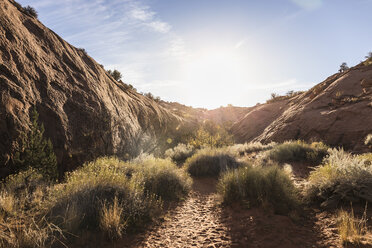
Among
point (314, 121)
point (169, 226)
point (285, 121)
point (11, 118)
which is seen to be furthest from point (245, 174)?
point (285, 121)

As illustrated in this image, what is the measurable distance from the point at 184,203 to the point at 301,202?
11.6ft

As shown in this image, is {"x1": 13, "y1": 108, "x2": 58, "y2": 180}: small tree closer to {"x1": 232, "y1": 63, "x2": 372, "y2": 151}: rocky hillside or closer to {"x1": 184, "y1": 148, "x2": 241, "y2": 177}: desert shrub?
{"x1": 184, "y1": 148, "x2": 241, "y2": 177}: desert shrub

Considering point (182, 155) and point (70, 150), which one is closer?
point (70, 150)

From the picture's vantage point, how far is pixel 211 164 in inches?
438

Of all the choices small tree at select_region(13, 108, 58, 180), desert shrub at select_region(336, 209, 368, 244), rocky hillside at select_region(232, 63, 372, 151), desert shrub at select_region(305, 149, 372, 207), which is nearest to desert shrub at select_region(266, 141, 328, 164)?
rocky hillside at select_region(232, 63, 372, 151)

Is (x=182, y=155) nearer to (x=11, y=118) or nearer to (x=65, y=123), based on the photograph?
(x=65, y=123)

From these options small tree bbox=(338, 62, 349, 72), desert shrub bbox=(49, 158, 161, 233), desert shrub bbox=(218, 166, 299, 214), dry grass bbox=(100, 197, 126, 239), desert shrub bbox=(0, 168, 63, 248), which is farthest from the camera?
small tree bbox=(338, 62, 349, 72)

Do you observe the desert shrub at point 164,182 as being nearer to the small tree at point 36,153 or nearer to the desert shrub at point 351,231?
the small tree at point 36,153

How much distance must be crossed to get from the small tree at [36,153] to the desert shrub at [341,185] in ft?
26.9

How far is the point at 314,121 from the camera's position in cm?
1709

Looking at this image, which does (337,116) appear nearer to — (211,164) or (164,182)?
(211,164)

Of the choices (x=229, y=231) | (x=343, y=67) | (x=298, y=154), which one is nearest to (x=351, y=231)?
(x=229, y=231)

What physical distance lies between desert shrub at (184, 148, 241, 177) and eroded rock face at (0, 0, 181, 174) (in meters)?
4.40

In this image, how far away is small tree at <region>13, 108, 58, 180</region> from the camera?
6.42 m
